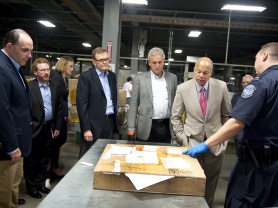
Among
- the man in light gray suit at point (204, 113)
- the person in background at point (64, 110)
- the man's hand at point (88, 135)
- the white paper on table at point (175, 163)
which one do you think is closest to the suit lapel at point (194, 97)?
the man in light gray suit at point (204, 113)

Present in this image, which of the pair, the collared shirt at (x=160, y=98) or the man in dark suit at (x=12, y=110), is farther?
the collared shirt at (x=160, y=98)

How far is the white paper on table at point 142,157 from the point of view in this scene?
1275 mm

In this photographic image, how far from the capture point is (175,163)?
1.28 meters

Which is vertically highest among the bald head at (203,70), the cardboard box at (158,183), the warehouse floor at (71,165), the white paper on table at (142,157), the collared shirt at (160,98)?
the bald head at (203,70)

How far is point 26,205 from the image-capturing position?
2631 millimetres

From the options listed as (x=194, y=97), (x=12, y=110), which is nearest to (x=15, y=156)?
(x=12, y=110)

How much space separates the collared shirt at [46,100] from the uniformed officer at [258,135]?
5.91 ft

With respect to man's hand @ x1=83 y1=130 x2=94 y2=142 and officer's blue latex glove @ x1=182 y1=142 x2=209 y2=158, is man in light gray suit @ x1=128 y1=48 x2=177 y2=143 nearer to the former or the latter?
man's hand @ x1=83 y1=130 x2=94 y2=142

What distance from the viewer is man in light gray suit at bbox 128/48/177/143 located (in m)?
2.40

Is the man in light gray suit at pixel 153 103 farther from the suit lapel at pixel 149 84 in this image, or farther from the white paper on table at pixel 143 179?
the white paper on table at pixel 143 179

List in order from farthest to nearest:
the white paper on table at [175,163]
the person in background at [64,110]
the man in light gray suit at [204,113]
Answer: the person in background at [64,110] → the man in light gray suit at [204,113] → the white paper on table at [175,163]

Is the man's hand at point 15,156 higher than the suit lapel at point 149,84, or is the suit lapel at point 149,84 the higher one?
the suit lapel at point 149,84

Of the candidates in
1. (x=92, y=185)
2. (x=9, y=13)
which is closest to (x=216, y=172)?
(x=92, y=185)

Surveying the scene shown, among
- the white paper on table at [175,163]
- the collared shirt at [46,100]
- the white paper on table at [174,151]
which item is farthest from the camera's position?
the collared shirt at [46,100]
